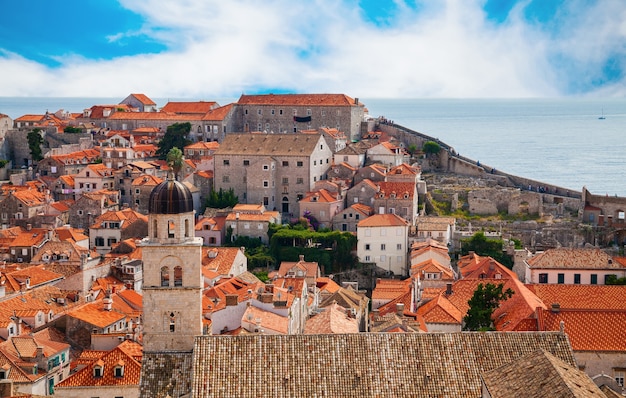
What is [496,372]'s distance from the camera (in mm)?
22047

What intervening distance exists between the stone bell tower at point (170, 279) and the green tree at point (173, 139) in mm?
54985

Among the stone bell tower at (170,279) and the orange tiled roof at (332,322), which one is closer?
the stone bell tower at (170,279)

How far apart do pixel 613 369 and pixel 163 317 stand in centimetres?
1556

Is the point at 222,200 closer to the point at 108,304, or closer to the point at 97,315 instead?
the point at 108,304

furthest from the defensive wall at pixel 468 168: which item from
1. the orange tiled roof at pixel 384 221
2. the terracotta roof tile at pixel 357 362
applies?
the terracotta roof tile at pixel 357 362

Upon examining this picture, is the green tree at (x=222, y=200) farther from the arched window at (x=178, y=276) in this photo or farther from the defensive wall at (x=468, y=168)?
the arched window at (x=178, y=276)

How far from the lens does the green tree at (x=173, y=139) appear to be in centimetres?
8050

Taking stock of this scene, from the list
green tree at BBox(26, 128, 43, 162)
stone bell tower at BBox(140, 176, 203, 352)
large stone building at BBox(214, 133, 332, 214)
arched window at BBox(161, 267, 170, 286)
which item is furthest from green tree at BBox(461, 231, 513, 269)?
green tree at BBox(26, 128, 43, 162)

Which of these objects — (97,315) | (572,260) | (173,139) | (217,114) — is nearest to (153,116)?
(217,114)

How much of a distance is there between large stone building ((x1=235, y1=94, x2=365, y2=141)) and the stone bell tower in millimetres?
58363

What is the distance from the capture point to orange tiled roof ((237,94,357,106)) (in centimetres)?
8494

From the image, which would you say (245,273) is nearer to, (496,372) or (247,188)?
(247,188)

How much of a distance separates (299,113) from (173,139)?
12.0 m

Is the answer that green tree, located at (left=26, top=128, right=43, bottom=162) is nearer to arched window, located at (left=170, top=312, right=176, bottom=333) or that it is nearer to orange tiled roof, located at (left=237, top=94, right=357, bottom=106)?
orange tiled roof, located at (left=237, top=94, right=357, bottom=106)
